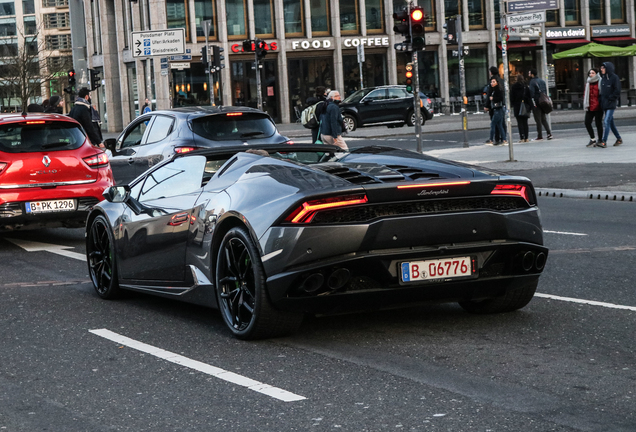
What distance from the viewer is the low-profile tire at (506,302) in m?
6.93

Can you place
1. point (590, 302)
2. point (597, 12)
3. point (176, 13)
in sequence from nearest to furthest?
point (590, 302) → point (176, 13) → point (597, 12)

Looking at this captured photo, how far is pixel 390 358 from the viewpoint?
588cm

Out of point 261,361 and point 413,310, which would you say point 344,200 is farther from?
point 413,310

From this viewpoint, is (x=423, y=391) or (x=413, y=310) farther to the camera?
(x=413, y=310)

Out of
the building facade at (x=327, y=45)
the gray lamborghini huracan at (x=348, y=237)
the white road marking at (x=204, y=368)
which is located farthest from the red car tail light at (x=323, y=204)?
the building facade at (x=327, y=45)

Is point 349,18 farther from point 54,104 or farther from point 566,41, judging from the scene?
point 54,104

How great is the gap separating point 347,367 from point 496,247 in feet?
4.01

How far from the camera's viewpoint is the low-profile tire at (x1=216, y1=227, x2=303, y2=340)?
621 cm

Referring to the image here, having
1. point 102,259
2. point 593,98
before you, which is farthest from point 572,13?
point 102,259

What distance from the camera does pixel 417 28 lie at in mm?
23812

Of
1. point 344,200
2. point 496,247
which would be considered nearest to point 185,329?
point 344,200

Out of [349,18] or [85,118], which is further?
[349,18]

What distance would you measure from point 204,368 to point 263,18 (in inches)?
2000

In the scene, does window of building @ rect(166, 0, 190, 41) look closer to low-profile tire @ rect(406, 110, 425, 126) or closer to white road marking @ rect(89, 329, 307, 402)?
low-profile tire @ rect(406, 110, 425, 126)
